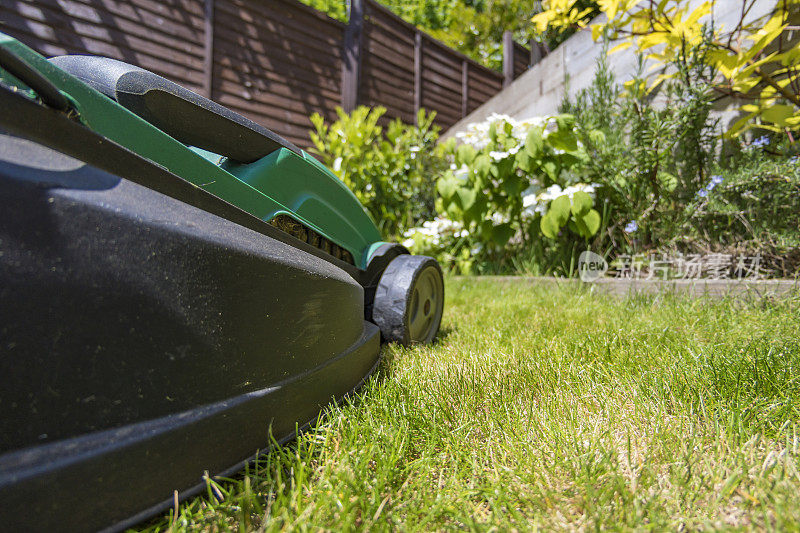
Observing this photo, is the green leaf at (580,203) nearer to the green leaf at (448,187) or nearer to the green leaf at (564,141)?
the green leaf at (564,141)

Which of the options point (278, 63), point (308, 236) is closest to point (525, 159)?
point (308, 236)

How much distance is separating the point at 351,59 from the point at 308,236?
4576 millimetres

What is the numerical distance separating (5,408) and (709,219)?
2.86 m

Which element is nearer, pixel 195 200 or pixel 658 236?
pixel 195 200

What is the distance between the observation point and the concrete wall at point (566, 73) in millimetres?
2670

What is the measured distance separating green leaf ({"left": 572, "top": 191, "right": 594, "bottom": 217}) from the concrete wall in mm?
921

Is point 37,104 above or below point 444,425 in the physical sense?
above

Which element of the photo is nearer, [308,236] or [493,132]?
[308,236]

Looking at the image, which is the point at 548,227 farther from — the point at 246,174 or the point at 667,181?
the point at 246,174

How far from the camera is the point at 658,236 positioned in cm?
258

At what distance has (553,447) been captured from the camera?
0.85 m

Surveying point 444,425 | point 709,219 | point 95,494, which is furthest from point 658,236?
point 95,494

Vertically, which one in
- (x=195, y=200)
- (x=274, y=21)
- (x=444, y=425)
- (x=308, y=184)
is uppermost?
(x=274, y=21)

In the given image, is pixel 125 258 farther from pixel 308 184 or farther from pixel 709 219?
pixel 709 219
